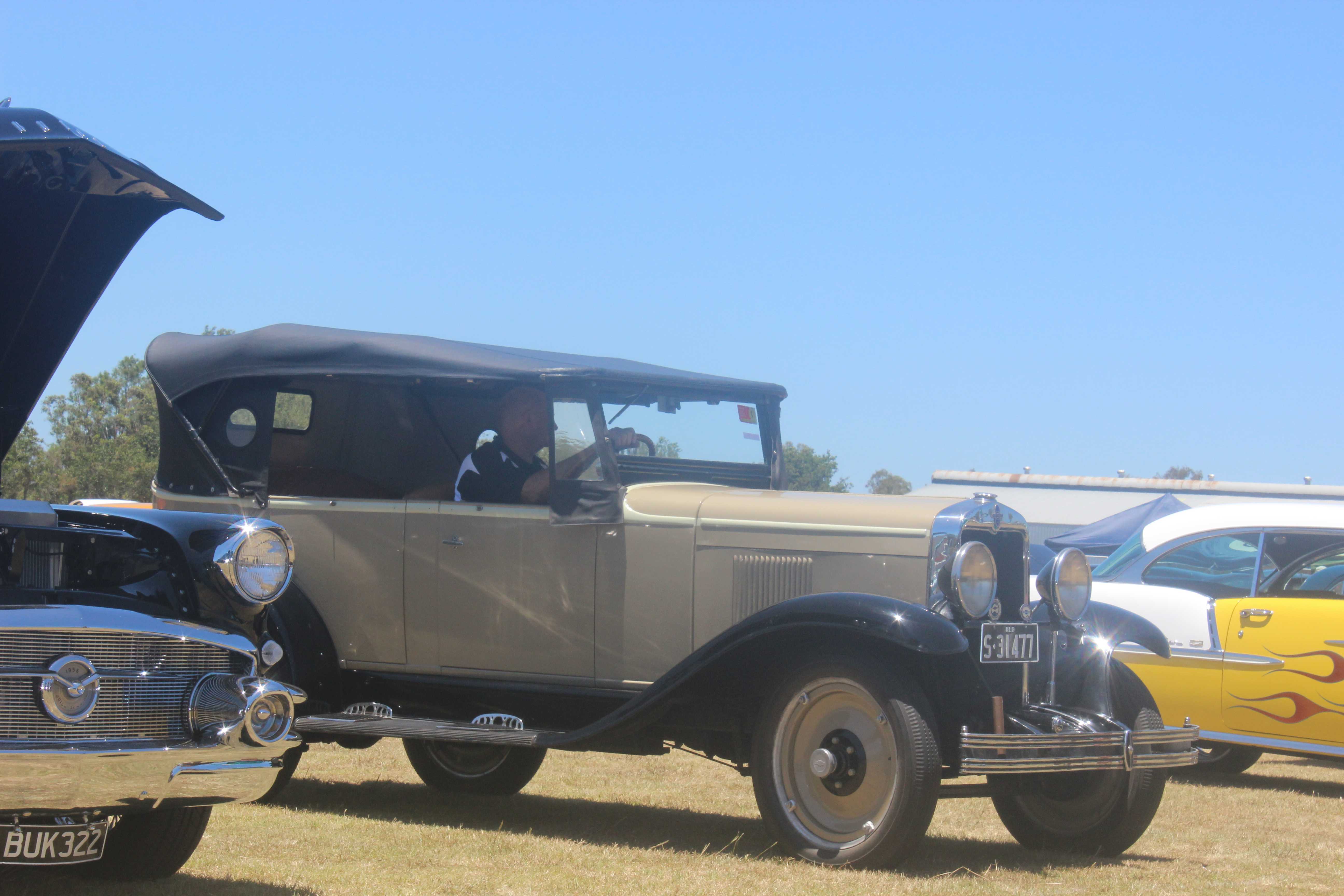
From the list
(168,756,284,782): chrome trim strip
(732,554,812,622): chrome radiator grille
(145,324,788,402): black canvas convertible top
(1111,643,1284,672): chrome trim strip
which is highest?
(145,324,788,402): black canvas convertible top

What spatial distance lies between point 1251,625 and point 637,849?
4.36 m

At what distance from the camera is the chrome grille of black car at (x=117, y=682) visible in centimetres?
333

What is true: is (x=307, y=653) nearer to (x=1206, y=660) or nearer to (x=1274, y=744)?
(x=1206, y=660)

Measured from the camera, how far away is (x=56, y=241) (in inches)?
173

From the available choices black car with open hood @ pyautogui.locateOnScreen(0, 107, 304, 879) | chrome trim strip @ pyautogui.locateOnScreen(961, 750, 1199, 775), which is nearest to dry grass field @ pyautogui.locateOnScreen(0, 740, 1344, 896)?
chrome trim strip @ pyautogui.locateOnScreen(961, 750, 1199, 775)

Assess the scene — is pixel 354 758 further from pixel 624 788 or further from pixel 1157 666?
pixel 1157 666

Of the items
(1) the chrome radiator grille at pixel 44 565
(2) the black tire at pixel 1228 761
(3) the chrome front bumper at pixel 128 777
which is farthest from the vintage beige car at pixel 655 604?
(2) the black tire at pixel 1228 761

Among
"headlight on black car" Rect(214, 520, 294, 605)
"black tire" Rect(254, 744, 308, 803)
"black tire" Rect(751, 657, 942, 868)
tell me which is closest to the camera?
"headlight on black car" Rect(214, 520, 294, 605)

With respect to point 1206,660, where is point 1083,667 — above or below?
above

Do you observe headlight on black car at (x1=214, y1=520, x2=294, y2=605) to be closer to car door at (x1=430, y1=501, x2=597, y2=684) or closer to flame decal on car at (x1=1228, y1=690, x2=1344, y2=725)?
car door at (x1=430, y1=501, x2=597, y2=684)

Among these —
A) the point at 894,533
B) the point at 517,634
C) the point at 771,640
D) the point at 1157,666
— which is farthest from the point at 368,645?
the point at 1157,666

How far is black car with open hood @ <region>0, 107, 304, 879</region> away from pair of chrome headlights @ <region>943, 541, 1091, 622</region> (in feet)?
8.26

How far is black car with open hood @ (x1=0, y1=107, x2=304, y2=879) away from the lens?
3.37 meters

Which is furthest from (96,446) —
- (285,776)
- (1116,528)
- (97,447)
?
(285,776)
